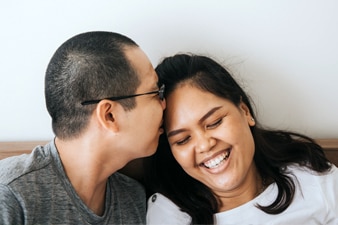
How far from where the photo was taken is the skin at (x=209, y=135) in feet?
3.64

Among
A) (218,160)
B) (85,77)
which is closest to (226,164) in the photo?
(218,160)

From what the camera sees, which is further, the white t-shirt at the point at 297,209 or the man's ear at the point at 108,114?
the white t-shirt at the point at 297,209

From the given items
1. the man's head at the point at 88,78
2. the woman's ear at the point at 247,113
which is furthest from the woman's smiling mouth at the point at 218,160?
the man's head at the point at 88,78

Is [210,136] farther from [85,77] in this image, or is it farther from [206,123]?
[85,77]

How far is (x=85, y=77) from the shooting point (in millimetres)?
1013

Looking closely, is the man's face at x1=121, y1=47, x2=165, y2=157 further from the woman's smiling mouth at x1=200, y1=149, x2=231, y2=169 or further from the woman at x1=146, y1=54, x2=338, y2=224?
the woman's smiling mouth at x1=200, y1=149, x2=231, y2=169

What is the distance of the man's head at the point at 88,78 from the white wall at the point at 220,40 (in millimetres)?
254

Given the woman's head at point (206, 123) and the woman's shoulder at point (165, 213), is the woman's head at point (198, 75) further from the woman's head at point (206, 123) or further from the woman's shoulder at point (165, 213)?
the woman's shoulder at point (165, 213)

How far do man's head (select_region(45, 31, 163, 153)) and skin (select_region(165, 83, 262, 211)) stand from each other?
14 cm

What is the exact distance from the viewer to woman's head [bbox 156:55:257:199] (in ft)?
3.64

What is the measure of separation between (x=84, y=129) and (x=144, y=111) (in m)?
0.18

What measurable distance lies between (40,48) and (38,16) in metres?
0.11

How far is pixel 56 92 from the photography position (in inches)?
41.1

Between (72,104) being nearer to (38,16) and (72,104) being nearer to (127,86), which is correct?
(127,86)
